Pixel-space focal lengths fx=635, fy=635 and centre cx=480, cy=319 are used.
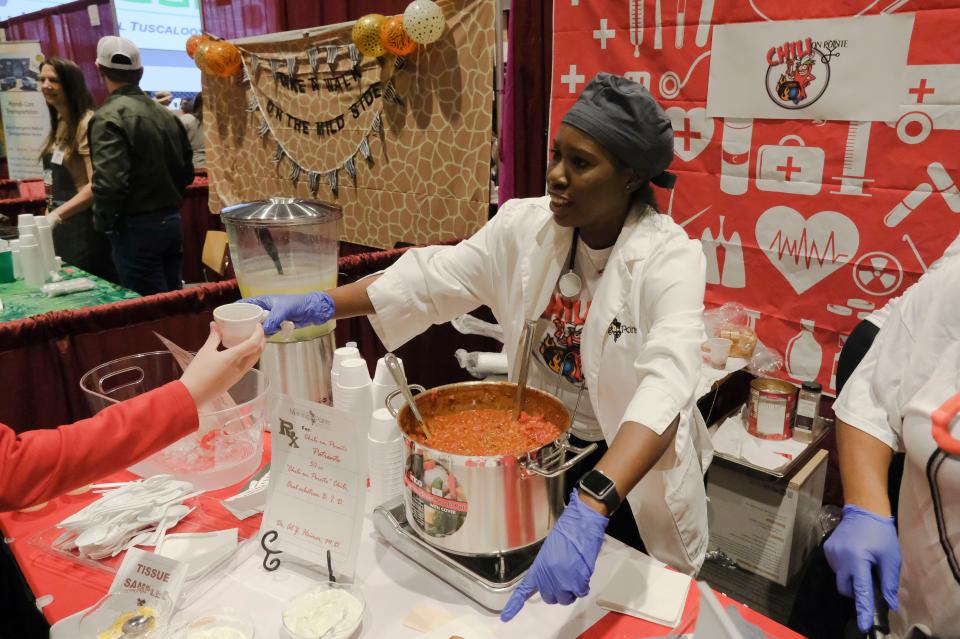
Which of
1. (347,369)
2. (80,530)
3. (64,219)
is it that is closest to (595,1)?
(347,369)

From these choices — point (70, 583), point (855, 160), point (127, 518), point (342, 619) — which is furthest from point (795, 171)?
point (70, 583)

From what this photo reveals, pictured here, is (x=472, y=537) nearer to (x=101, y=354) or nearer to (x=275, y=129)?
(x=101, y=354)

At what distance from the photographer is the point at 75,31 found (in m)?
7.68

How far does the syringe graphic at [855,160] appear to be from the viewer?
2086 millimetres

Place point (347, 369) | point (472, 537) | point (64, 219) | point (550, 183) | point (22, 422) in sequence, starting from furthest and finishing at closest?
point (64, 219), point (22, 422), point (550, 183), point (347, 369), point (472, 537)

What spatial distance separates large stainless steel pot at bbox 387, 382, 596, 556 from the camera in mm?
885

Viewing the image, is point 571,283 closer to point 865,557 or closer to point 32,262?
point 865,557

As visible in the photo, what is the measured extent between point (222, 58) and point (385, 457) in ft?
13.6


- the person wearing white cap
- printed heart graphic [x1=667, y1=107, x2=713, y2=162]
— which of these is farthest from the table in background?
printed heart graphic [x1=667, y1=107, x2=713, y2=162]

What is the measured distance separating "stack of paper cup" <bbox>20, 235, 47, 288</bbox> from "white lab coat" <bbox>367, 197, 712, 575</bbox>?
1.94 meters

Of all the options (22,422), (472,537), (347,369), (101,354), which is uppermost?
(347,369)

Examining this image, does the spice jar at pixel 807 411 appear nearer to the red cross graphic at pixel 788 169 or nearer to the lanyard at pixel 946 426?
the red cross graphic at pixel 788 169

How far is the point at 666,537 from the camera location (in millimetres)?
1365

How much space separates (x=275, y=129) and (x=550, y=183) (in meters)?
3.46
